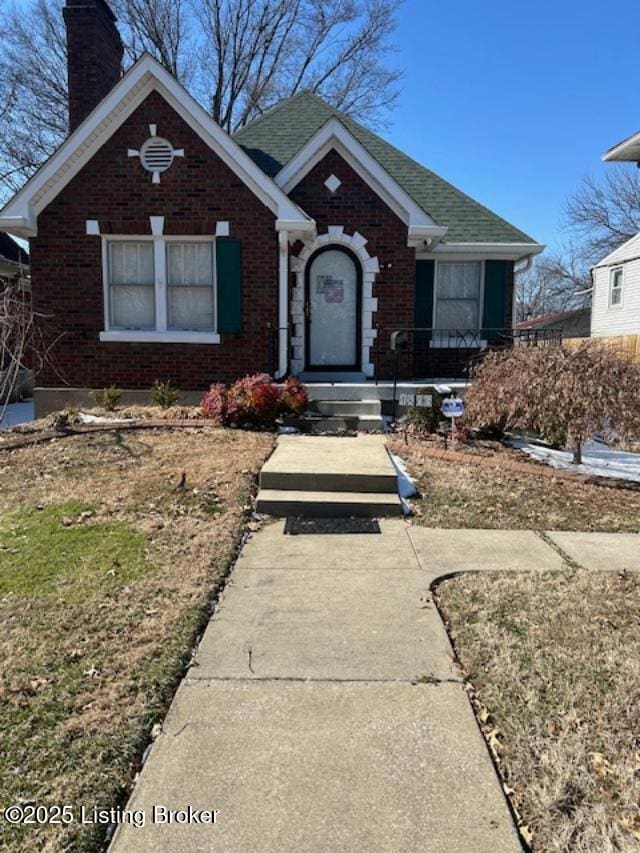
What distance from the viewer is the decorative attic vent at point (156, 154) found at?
34.8 ft

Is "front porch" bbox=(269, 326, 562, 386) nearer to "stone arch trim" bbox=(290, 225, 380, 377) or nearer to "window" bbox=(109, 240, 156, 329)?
"stone arch trim" bbox=(290, 225, 380, 377)

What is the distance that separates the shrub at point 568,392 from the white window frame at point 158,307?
17.2 feet

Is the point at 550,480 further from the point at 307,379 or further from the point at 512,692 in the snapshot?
the point at 307,379

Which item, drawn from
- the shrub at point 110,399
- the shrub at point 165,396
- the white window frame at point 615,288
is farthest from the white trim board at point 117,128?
the white window frame at point 615,288

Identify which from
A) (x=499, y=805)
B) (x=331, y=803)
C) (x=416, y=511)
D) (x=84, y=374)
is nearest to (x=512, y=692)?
(x=499, y=805)

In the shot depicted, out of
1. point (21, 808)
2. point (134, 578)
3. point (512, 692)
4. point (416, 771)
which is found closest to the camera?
point (21, 808)

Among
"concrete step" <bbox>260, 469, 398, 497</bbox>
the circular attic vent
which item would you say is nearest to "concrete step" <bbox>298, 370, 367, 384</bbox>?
the circular attic vent

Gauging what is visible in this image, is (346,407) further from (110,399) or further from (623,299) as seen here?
(623,299)

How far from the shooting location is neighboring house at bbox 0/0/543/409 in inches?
415

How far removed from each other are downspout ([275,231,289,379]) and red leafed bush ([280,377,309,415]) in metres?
1.65

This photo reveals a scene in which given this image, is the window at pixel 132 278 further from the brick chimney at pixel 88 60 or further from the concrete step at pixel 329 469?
the concrete step at pixel 329 469

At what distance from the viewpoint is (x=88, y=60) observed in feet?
40.3

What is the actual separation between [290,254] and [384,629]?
30.3 ft

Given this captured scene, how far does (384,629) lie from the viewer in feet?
11.6
